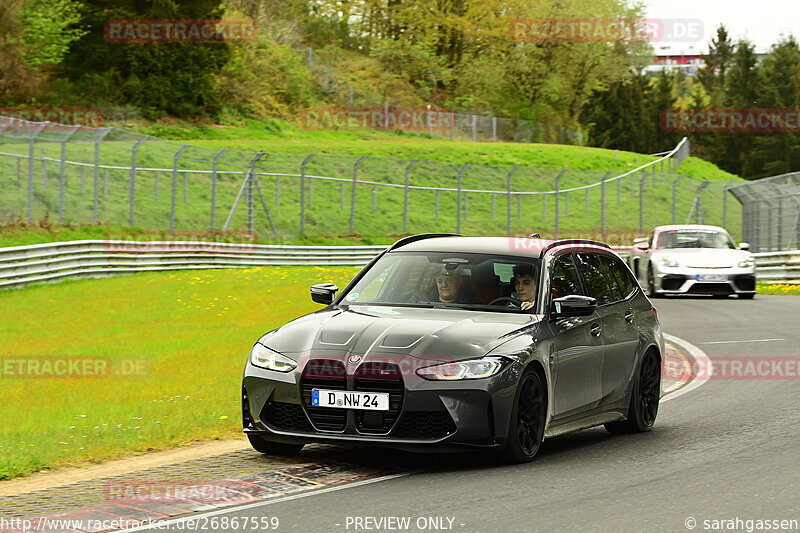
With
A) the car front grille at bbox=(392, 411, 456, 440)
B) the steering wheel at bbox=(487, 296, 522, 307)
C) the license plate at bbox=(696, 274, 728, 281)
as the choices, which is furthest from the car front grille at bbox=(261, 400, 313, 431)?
the license plate at bbox=(696, 274, 728, 281)

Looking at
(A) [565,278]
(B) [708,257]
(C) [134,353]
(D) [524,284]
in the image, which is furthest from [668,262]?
(D) [524,284]

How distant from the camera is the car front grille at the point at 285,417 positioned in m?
7.90

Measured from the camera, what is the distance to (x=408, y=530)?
6234 mm

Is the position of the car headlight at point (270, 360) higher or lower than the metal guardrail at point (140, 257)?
higher

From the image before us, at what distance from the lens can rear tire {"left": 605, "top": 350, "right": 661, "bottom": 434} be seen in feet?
32.7

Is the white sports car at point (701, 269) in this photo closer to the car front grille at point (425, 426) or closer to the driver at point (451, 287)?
the driver at point (451, 287)

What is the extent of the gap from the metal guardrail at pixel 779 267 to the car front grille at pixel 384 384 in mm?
27200

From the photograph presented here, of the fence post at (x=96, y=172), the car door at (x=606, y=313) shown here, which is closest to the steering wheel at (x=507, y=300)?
the car door at (x=606, y=313)

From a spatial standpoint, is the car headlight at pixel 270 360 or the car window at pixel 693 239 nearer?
the car headlight at pixel 270 360

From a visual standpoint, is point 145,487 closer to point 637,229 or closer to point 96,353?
point 96,353

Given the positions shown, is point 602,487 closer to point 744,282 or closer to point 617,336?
point 617,336

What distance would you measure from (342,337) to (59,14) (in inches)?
2088

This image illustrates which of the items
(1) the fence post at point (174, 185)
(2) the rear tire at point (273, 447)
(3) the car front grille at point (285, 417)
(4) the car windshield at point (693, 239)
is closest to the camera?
(3) the car front grille at point (285, 417)

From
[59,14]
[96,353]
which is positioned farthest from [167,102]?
[96,353]
